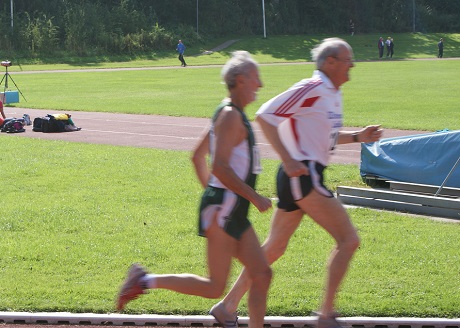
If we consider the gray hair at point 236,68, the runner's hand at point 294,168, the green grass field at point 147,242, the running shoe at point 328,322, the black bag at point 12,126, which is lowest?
the black bag at point 12,126

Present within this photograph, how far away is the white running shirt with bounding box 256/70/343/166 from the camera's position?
19.5 feet

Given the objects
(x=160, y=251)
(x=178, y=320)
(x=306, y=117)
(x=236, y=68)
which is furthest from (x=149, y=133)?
(x=236, y=68)

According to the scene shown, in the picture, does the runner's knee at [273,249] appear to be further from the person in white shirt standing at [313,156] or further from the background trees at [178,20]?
the background trees at [178,20]

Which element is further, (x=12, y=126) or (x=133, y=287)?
(x=12, y=126)

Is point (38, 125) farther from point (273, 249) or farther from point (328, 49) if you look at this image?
point (328, 49)

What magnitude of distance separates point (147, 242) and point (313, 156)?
3354 mm

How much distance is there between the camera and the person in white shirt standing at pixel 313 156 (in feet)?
19.3

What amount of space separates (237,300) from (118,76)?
145 feet

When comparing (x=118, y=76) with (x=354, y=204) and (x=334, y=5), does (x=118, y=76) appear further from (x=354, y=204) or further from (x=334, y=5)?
(x=334, y=5)

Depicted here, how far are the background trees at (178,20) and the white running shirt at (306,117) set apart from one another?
65.0 m

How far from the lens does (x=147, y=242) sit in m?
8.80

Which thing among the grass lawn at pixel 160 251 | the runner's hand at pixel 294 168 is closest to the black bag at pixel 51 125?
the grass lawn at pixel 160 251

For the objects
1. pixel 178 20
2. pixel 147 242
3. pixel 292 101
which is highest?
pixel 292 101

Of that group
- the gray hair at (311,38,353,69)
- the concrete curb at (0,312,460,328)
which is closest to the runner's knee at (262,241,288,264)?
the concrete curb at (0,312,460,328)
